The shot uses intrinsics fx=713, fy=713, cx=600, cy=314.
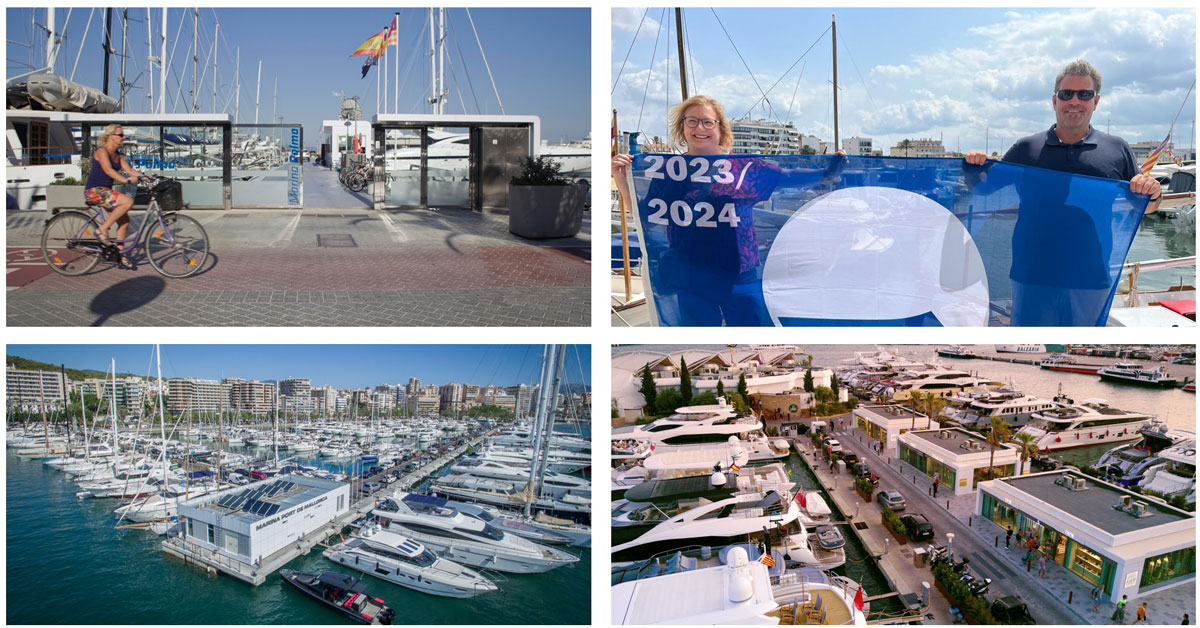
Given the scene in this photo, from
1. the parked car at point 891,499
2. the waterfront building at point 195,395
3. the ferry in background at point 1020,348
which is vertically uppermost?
the ferry in background at point 1020,348

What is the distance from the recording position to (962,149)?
3.12m

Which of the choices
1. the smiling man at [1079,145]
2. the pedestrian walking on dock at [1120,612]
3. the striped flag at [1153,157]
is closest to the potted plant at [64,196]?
the smiling man at [1079,145]

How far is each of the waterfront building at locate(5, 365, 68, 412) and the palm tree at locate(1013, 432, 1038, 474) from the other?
444cm

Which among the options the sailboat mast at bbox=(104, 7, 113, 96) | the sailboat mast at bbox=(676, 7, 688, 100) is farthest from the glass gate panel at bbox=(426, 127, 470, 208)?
the sailboat mast at bbox=(676, 7, 688, 100)

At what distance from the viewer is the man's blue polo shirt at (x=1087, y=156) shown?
2781 mm

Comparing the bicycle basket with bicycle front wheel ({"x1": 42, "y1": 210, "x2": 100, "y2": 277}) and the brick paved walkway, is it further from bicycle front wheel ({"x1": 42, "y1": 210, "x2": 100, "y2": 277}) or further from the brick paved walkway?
bicycle front wheel ({"x1": 42, "y1": 210, "x2": 100, "y2": 277})

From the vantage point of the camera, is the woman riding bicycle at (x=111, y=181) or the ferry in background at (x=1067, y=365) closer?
the ferry in background at (x=1067, y=365)

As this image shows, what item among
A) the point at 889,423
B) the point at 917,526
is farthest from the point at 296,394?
the point at 917,526

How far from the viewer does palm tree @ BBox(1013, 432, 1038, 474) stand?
3344 millimetres

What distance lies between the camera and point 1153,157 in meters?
3.06

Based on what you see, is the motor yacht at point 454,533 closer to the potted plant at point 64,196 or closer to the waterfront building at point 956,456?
the waterfront building at point 956,456

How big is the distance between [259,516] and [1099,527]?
3934 mm

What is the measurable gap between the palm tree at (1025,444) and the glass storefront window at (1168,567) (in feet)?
1.89

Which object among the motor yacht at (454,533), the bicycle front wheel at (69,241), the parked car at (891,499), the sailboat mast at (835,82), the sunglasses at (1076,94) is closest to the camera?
the sunglasses at (1076,94)
